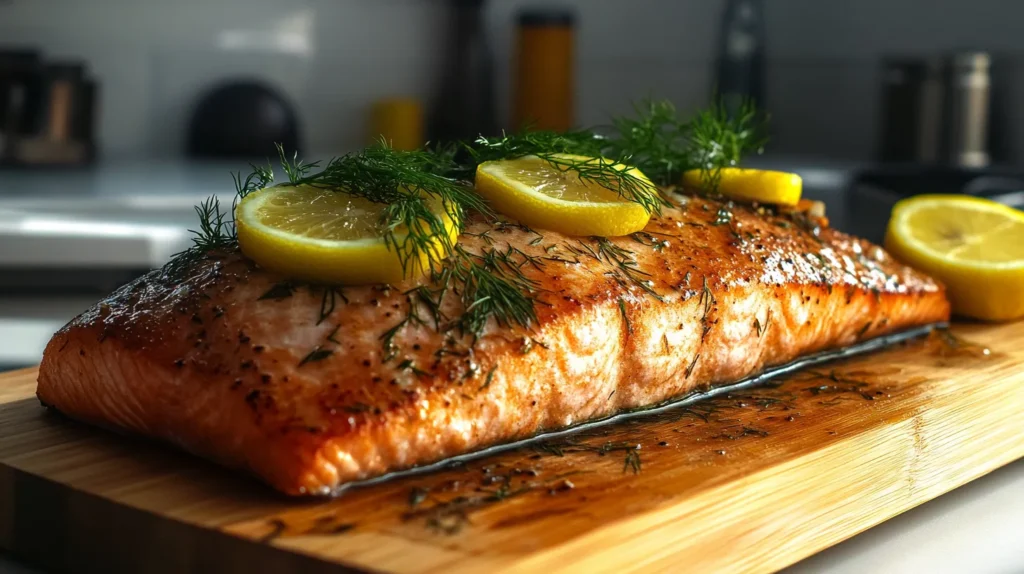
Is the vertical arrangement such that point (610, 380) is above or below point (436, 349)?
below

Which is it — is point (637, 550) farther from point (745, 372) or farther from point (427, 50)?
point (427, 50)

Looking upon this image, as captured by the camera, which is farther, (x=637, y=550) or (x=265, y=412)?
(x=265, y=412)

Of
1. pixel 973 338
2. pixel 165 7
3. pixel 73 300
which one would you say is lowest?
pixel 73 300

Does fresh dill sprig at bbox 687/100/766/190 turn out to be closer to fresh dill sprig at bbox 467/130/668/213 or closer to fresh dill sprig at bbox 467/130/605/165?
fresh dill sprig at bbox 467/130/668/213

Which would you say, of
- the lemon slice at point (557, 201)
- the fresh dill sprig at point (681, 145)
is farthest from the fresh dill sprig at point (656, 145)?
the lemon slice at point (557, 201)

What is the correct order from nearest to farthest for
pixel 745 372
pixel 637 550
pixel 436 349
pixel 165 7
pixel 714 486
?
1. pixel 637 550
2. pixel 714 486
3. pixel 436 349
4. pixel 745 372
5. pixel 165 7

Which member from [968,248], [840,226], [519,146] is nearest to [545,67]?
Answer: [840,226]

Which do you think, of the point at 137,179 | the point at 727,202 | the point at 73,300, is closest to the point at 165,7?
the point at 137,179

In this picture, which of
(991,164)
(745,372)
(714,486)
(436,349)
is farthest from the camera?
(991,164)
